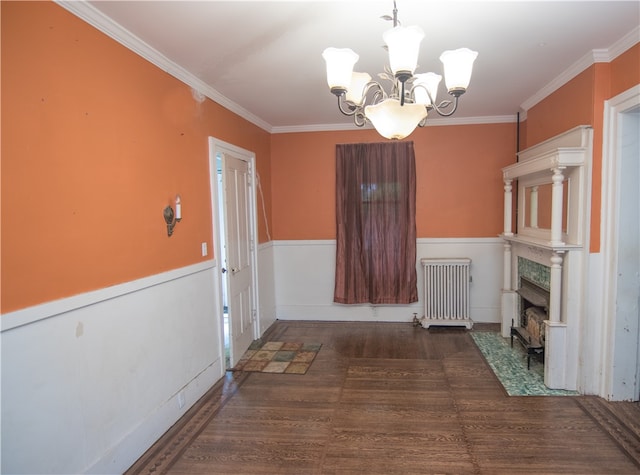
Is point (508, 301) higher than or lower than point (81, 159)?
lower

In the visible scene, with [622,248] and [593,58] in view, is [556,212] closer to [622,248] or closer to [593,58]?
[622,248]

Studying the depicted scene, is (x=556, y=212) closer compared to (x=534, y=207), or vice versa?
(x=556, y=212)

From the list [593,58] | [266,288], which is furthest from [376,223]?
[593,58]

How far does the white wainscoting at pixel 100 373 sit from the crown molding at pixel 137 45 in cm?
139

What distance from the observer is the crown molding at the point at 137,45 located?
1923mm

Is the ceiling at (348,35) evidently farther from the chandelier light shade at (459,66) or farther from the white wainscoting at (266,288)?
the white wainscoting at (266,288)

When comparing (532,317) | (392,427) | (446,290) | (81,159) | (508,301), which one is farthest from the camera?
(446,290)

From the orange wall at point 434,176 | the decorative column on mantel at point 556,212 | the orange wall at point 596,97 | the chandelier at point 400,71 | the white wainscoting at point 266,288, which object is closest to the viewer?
the chandelier at point 400,71

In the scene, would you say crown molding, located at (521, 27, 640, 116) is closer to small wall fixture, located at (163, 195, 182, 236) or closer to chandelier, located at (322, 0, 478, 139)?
chandelier, located at (322, 0, 478, 139)

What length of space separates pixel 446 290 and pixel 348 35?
3.29 meters

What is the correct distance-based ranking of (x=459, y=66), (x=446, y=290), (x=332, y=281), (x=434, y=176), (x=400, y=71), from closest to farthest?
(x=400, y=71) → (x=459, y=66) → (x=446, y=290) → (x=434, y=176) → (x=332, y=281)

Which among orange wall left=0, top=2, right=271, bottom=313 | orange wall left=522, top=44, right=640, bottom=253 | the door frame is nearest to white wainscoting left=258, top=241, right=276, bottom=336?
the door frame

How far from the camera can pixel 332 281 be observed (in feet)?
16.9

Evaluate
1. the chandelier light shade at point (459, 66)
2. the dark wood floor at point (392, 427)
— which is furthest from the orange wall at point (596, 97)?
the chandelier light shade at point (459, 66)
